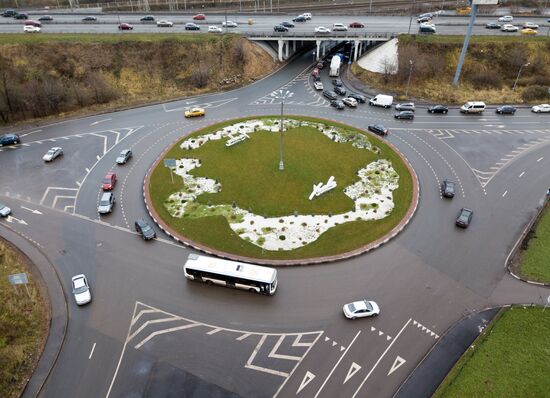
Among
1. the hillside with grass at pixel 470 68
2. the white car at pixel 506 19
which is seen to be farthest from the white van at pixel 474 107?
the white car at pixel 506 19

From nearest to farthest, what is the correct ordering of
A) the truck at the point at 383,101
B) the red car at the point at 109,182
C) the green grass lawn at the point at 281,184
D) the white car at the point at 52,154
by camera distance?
the green grass lawn at the point at 281,184 < the red car at the point at 109,182 < the white car at the point at 52,154 < the truck at the point at 383,101

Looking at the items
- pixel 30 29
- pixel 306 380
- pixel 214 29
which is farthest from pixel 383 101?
pixel 30 29

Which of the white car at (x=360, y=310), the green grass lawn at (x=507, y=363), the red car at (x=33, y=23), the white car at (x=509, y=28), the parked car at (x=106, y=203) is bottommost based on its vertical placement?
the green grass lawn at (x=507, y=363)

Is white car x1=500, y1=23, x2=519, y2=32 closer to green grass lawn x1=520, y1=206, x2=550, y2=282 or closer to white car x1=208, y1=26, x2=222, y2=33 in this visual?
green grass lawn x1=520, y1=206, x2=550, y2=282

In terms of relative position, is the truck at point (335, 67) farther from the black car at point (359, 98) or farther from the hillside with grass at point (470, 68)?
the black car at point (359, 98)

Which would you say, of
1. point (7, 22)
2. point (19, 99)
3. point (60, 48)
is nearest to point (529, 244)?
point (19, 99)

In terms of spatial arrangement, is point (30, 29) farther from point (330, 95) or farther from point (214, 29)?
point (330, 95)
